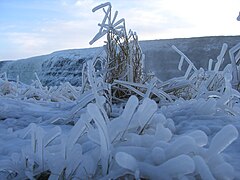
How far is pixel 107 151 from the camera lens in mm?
637

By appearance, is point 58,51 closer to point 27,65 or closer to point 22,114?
point 27,65

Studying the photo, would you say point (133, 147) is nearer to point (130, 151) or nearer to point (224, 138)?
point (130, 151)

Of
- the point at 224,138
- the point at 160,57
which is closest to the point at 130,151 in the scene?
the point at 224,138

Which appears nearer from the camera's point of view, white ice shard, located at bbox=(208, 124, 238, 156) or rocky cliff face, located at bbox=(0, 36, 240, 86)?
white ice shard, located at bbox=(208, 124, 238, 156)

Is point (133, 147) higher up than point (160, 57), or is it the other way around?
point (133, 147)

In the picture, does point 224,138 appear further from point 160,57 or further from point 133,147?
point 160,57

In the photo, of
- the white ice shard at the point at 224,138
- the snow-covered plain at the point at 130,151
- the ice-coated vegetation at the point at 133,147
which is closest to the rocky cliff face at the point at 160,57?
the ice-coated vegetation at the point at 133,147

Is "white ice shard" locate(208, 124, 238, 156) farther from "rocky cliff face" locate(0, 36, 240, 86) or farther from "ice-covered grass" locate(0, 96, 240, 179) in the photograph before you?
"rocky cliff face" locate(0, 36, 240, 86)

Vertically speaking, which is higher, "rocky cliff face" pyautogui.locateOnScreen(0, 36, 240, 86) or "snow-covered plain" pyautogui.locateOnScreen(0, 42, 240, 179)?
"snow-covered plain" pyautogui.locateOnScreen(0, 42, 240, 179)

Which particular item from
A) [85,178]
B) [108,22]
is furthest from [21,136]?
[108,22]

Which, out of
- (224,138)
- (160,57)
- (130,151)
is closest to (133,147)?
(130,151)

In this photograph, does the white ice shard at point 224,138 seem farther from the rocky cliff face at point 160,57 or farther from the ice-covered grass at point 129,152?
the rocky cliff face at point 160,57

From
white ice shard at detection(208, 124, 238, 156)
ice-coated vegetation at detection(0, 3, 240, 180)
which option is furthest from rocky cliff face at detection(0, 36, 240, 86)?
white ice shard at detection(208, 124, 238, 156)

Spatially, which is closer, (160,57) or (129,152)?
(129,152)
